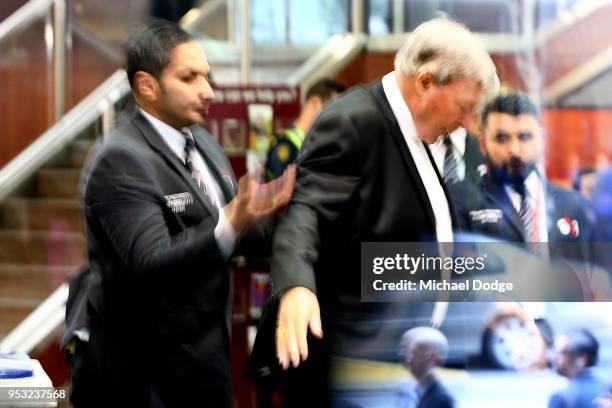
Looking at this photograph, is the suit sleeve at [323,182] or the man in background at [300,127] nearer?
the suit sleeve at [323,182]

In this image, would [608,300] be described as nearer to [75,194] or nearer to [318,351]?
[318,351]

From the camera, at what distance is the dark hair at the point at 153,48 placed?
2268 millimetres

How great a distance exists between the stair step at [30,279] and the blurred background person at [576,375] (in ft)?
7.34

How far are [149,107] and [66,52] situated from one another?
2.45 metres

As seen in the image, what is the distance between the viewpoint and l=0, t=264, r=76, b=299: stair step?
3857mm

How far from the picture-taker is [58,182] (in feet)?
14.3

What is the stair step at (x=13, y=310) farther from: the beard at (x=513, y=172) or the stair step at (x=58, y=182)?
the beard at (x=513, y=172)

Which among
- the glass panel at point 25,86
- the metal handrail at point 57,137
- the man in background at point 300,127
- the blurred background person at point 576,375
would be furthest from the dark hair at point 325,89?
the blurred background person at point 576,375

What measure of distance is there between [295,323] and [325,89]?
1.97m

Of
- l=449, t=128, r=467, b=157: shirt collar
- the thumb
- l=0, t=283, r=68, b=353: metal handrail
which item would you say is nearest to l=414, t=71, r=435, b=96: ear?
l=449, t=128, r=467, b=157: shirt collar

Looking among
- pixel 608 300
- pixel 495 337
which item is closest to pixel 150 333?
pixel 495 337

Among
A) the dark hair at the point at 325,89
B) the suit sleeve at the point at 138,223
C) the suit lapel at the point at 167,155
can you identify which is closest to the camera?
the suit sleeve at the point at 138,223

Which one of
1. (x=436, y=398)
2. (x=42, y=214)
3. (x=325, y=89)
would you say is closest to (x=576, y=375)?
(x=436, y=398)

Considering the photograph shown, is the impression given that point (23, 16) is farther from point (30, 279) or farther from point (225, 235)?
point (225, 235)
